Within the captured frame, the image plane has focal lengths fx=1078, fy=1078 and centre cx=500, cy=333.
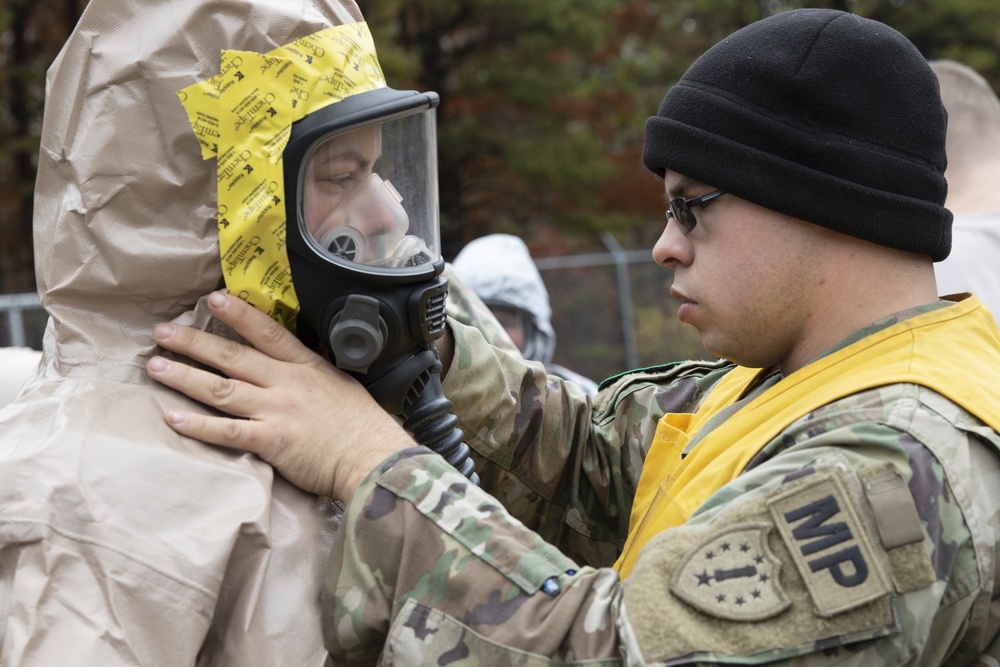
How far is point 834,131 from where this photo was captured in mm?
1868

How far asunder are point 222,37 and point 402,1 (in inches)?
508

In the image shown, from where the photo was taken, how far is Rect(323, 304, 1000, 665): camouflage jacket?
5.15ft

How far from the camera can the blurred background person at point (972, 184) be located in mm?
3906

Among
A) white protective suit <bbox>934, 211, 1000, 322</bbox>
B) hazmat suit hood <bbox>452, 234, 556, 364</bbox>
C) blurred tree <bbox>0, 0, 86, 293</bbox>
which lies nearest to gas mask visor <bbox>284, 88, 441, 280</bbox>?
white protective suit <bbox>934, 211, 1000, 322</bbox>

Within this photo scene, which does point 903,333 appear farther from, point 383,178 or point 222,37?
point 222,37

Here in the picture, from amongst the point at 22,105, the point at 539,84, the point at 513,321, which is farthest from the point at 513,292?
the point at 22,105

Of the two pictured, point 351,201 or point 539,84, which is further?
point 539,84

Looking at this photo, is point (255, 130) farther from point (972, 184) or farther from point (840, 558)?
point (972, 184)

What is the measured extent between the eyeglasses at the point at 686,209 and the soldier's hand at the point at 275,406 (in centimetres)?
66

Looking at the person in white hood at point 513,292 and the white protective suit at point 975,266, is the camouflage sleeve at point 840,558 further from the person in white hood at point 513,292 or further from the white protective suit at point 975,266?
the person in white hood at point 513,292

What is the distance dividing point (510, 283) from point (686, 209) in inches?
134

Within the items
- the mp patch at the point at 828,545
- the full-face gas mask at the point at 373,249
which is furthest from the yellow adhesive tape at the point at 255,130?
the mp patch at the point at 828,545

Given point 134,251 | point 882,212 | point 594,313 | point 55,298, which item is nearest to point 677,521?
point 882,212

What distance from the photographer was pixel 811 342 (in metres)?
2.00
